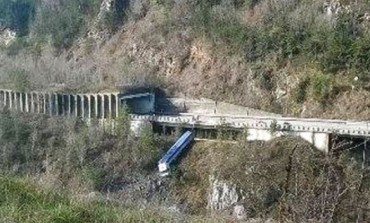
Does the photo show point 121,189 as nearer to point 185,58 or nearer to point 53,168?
point 53,168

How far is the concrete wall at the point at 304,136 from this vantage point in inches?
Answer: 978

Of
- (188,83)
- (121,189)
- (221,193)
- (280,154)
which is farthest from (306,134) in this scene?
(188,83)

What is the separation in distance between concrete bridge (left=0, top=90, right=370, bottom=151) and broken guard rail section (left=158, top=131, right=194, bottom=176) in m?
0.65

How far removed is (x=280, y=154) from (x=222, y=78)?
942 cm

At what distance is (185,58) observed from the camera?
35344 mm

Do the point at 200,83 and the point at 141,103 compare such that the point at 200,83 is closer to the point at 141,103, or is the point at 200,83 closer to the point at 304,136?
the point at 141,103

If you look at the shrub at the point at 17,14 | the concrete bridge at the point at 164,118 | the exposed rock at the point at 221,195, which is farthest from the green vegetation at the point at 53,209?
the shrub at the point at 17,14

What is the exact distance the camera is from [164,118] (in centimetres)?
2939

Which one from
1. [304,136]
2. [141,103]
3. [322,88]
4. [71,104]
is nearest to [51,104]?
[71,104]

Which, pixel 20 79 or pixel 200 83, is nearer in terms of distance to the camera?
pixel 200 83

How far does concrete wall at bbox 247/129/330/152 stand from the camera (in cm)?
2484

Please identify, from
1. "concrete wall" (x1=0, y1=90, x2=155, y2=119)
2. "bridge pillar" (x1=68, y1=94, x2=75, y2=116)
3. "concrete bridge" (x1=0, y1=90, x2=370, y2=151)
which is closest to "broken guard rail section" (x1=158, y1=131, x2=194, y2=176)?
"concrete bridge" (x1=0, y1=90, x2=370, y2=151)

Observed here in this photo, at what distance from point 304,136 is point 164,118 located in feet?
23.1

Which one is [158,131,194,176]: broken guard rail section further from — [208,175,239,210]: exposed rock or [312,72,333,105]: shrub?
[312,72,333,105]: shrub
